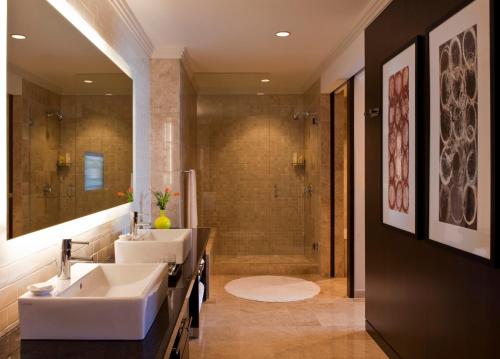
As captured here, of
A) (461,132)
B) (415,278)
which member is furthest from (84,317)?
(415,278)

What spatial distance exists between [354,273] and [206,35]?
2686mm

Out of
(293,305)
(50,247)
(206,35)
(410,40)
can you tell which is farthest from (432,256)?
(206,35)

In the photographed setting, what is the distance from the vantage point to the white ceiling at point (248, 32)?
3195 millimetres

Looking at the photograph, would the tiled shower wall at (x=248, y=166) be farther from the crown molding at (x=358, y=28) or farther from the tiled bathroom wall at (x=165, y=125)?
the tiled bathroom wall at (x=165, y=125)

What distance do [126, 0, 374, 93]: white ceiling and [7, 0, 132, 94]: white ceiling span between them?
0.83 m

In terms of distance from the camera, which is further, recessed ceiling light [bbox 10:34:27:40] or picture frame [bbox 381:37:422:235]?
picture frame [bbox 381:37:422:235]

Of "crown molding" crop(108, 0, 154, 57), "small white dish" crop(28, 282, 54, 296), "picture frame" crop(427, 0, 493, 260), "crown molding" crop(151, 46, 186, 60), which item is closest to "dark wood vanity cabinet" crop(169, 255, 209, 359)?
"small white dish" crop(28, 282, 54, 296)

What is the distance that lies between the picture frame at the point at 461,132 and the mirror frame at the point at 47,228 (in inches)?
70.2

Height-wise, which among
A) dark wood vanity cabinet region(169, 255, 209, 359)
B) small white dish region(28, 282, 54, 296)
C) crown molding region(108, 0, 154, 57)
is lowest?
dark wood vanity cabinet region(169, 255, 209, 359)

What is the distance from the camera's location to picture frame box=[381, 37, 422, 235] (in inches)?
97.8

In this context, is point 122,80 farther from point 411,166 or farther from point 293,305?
point 293,305

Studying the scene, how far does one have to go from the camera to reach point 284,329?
3.66 metres

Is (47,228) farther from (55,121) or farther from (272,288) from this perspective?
(272,288)

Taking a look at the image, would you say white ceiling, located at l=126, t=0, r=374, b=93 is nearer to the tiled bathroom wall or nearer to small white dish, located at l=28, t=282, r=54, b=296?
the tiled bathroom wall
